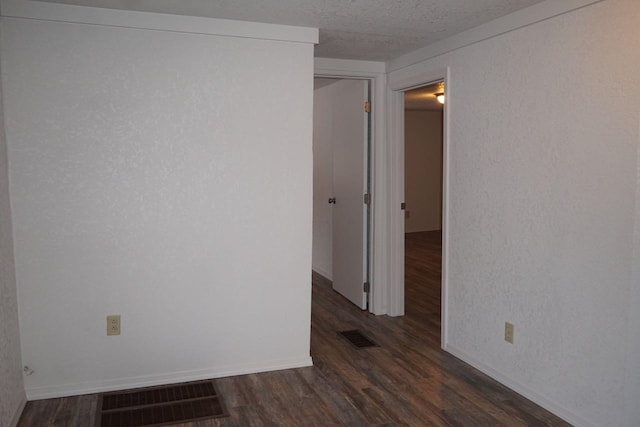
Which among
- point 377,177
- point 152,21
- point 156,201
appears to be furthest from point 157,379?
point 377,177

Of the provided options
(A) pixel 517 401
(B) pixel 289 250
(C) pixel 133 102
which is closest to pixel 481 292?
(A) pixel 517 401

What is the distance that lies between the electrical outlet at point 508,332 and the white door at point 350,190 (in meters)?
1.66

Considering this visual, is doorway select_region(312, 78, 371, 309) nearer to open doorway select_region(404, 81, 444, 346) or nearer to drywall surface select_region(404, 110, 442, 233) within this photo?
open doorway select_region(404, 81, 444, 346)

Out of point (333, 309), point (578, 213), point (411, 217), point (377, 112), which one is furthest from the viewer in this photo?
point (411, 217)

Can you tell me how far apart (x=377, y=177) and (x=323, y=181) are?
5.19 ft

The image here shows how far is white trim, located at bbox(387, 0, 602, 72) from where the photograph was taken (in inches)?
105

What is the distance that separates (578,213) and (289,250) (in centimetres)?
167

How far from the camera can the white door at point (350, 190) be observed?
15.0ft

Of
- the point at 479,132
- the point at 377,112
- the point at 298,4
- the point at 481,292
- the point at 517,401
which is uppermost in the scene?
the point at 298,4

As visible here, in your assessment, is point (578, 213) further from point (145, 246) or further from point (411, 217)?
point (411, 217)

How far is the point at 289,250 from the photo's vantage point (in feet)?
11.2

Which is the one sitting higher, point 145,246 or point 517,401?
point 145,246

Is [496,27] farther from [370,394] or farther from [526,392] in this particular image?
[370,394]

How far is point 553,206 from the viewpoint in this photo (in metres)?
2.77
